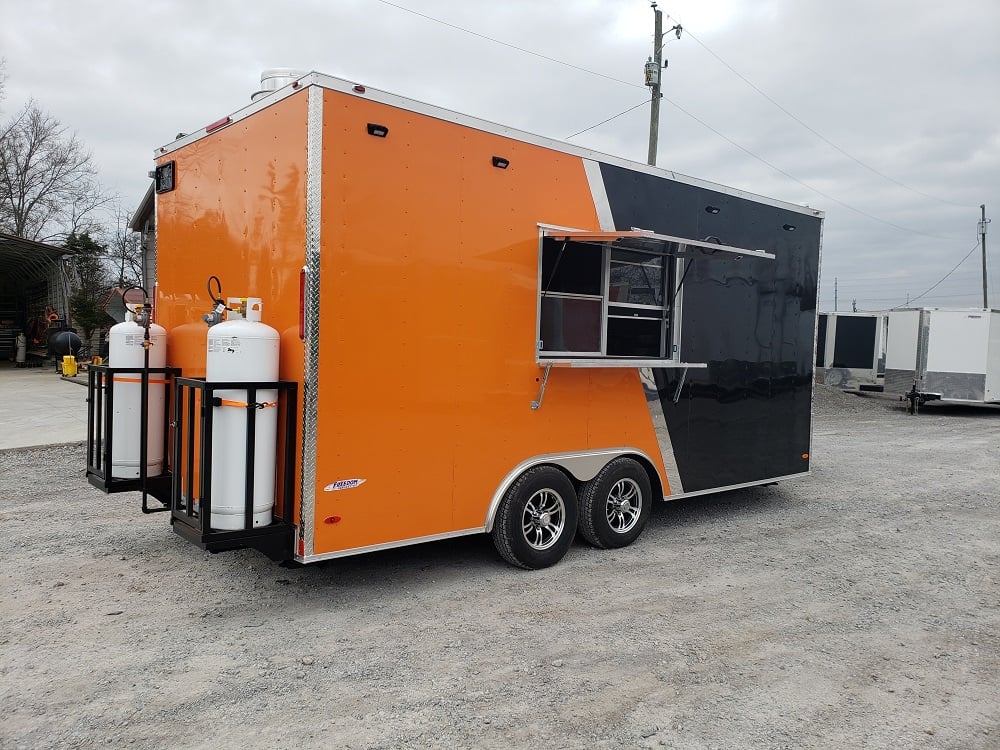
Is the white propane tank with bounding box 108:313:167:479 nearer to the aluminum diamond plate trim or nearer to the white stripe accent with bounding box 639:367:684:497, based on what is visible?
the aluminum diamond plate trim

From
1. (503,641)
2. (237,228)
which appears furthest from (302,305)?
(503,641)

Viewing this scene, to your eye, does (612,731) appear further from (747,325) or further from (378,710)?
(747,325)

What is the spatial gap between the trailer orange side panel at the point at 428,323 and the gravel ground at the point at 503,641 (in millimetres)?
654

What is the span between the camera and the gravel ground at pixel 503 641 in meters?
3.11

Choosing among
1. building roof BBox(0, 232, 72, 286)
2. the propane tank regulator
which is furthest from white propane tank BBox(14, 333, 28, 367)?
the propane tank regulator

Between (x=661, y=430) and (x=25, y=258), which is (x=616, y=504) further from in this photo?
(x=25, y=258)

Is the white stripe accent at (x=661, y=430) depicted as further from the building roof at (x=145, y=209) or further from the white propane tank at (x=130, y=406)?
the building roof at (x=145, y=209)

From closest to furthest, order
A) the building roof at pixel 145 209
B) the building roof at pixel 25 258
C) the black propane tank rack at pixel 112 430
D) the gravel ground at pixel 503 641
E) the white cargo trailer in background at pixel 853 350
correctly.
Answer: the gravel ground at pixel 503 641 → the black propane tank rack at pixel 112 430 → the building roof at pixel 145 209 → the white cargo trailer in background at pixel 853 350 → the building roof at pixel 25 258

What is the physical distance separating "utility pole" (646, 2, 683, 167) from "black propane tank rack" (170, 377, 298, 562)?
11.9 m

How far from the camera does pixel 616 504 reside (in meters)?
5.66

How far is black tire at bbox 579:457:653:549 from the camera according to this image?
17.8ft

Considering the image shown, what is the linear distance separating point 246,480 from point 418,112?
2.36m

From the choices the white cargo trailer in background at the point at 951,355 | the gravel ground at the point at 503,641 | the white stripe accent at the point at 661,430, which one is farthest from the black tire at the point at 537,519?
the white cargo trailer in background at the point at 951,355

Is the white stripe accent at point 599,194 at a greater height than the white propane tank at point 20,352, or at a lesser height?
greater
